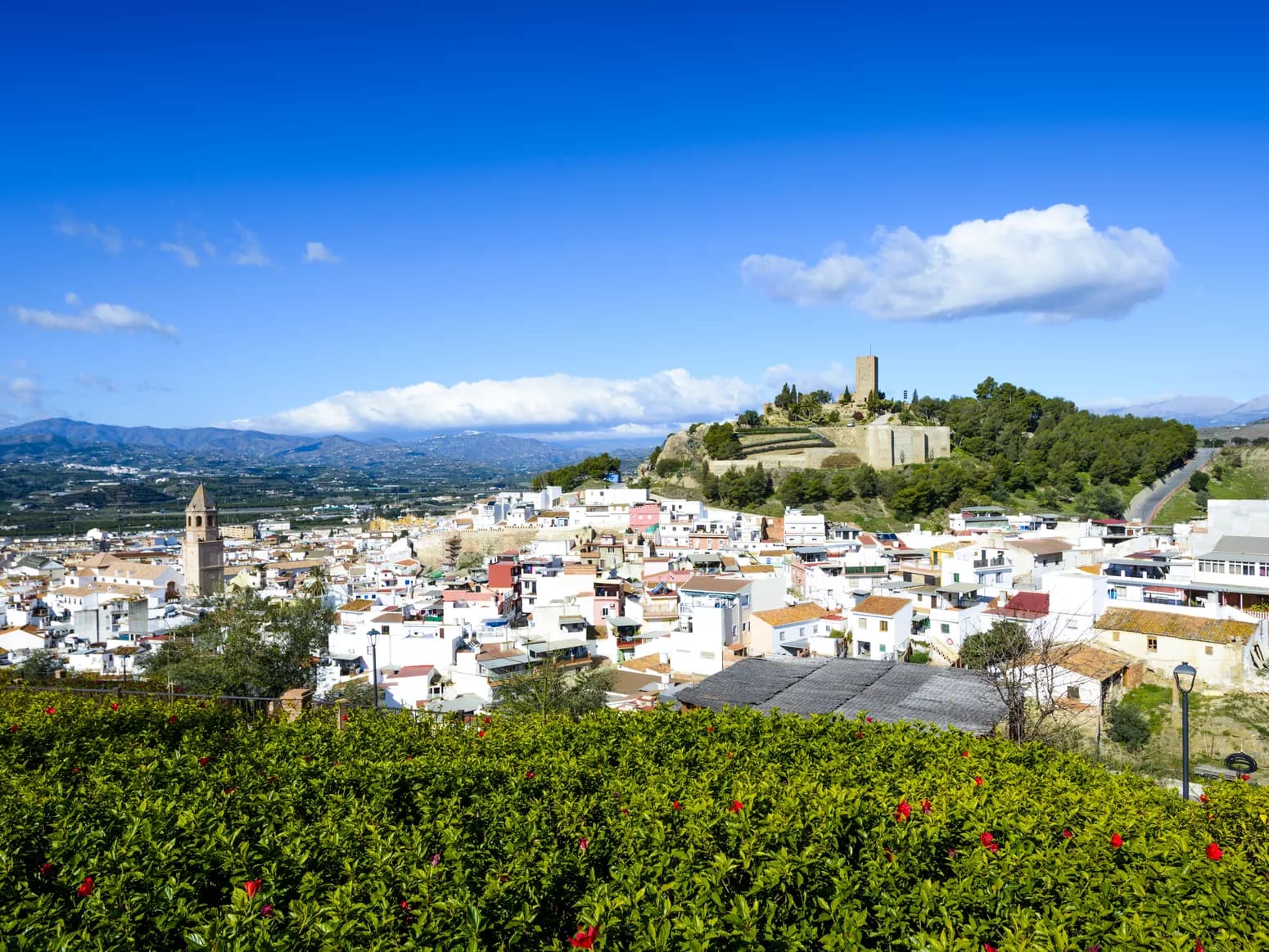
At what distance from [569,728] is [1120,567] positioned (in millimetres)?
23644

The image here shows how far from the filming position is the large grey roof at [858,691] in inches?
501

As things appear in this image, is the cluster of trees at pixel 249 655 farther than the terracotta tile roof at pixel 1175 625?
No

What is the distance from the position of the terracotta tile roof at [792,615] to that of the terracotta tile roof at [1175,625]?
7188 mm

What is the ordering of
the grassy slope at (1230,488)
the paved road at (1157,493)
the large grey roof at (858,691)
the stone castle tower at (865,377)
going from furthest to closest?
the stone castle tower at (865,377) < the paved road at (1157,493) < the grassy slope at (1230,488) < the large grey roof at (858,691)

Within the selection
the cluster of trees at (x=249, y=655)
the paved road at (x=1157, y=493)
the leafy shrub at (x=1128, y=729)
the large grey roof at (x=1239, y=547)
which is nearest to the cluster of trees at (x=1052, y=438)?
the paved road at (x=1157, y=493)

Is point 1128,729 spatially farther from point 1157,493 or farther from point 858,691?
point 1157,493

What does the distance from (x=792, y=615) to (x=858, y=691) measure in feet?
31.4

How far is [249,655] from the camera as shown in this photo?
619 inches

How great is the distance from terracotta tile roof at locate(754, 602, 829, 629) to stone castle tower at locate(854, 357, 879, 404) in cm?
4878

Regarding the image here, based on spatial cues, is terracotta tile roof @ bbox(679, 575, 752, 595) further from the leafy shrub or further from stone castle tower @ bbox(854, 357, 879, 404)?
stone castle tower @ bbox(854, 357, 879, 404)

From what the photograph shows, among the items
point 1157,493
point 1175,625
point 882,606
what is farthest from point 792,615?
point 1157,493

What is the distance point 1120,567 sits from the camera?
25.2m

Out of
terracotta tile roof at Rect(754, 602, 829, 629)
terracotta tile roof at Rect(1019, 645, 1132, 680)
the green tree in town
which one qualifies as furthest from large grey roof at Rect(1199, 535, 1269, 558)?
the green tree in town

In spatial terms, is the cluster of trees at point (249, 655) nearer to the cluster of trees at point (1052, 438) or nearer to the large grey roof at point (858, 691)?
the large grey roof at point (858, 691)
